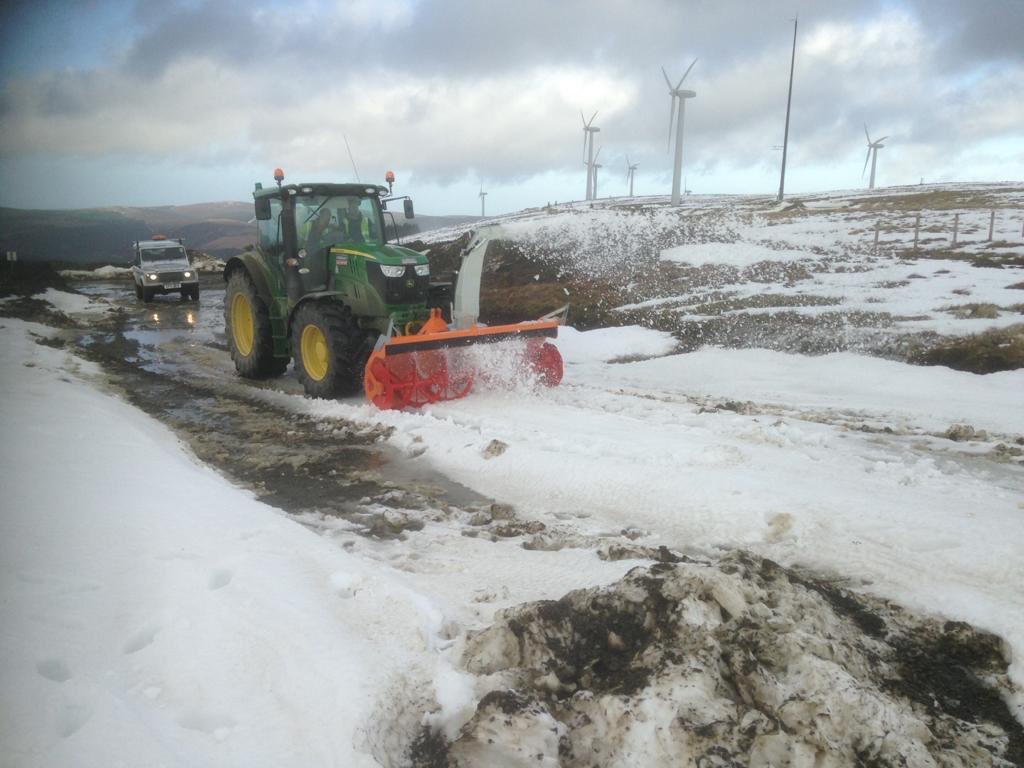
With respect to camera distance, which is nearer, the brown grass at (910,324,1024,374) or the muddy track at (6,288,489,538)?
the muddy track at (6,288,489,538)

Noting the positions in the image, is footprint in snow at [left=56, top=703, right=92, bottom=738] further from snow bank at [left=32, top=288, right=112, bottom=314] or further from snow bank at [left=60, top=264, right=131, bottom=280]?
snow bank at [left=60, top=264, right=131, bottom=280]

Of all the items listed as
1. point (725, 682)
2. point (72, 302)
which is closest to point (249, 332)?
point (725, 682)

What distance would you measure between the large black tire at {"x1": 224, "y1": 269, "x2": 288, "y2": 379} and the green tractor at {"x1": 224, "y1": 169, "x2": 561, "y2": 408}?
0.02 m

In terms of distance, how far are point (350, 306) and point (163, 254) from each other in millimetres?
18249

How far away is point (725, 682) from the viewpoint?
2.58 meters

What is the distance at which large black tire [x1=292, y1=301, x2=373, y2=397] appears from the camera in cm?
782

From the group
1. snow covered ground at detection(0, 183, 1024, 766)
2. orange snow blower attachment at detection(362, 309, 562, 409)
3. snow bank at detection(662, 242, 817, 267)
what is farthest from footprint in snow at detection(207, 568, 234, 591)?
snow bank at detection(662, 242, 817, 267)

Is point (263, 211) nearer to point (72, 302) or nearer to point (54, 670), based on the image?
point (54, 670)

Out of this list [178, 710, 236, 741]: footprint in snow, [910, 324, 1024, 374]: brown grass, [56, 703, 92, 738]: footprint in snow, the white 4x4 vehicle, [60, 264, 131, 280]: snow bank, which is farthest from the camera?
[60, 264, 131, 280]: snow bank

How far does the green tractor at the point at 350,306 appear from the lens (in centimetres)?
746

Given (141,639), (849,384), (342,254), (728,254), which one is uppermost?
(342,254)

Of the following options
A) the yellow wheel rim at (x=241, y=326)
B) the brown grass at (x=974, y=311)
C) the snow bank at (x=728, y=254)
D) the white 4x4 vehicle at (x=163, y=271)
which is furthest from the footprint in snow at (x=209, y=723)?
the white 4x4 vehicle at (x=163, y=271)

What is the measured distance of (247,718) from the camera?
2.36m

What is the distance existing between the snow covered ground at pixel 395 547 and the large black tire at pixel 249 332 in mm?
1744
